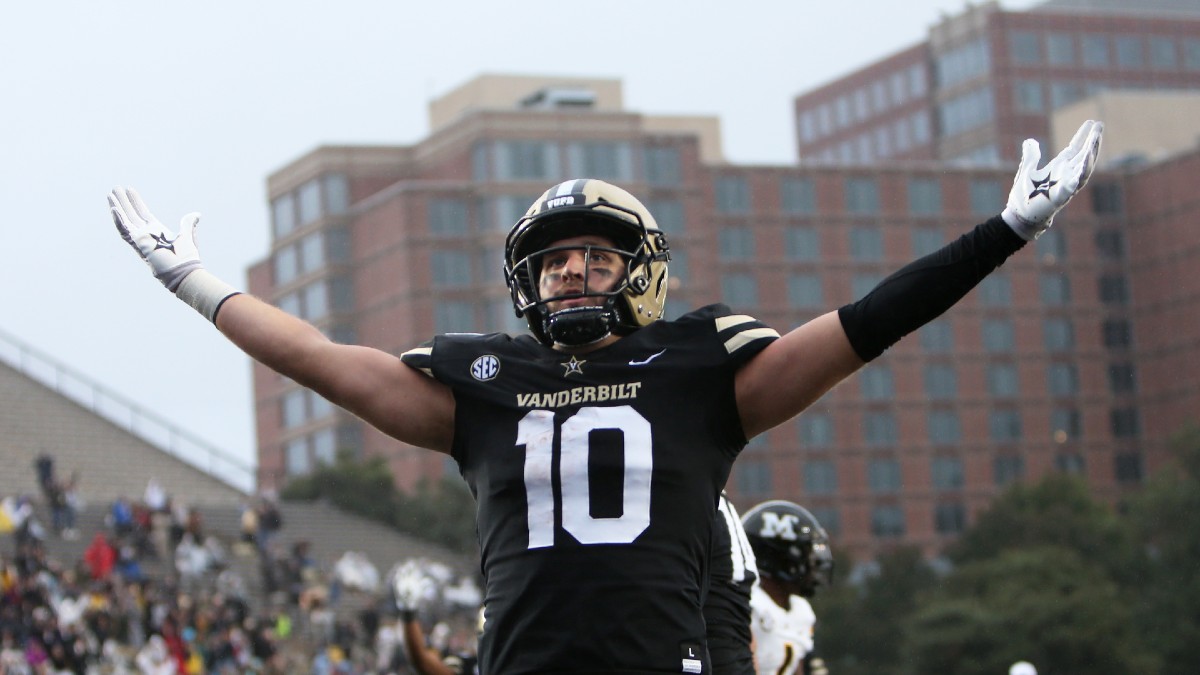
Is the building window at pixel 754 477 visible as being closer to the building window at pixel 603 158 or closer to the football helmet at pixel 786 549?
the building window at pixel 603 158

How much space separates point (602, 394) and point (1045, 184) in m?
1.06

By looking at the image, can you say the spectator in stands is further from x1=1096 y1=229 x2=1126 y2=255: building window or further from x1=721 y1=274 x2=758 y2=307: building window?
x1=1096 y1=229 x2=1126 y2=255: building window

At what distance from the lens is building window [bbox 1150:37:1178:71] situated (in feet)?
351

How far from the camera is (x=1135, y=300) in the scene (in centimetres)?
9456

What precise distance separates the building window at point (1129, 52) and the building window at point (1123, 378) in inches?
716

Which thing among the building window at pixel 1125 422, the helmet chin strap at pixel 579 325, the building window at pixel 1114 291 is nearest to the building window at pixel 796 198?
the building window at pixel 1114 291

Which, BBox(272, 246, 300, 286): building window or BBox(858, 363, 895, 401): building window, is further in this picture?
BBox(272, 246, 300, 286): building window

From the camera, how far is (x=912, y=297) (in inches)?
171

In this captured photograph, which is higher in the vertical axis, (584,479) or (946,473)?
(946,473)

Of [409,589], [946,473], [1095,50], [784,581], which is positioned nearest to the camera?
[784,581]

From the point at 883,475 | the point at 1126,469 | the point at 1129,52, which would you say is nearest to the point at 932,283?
the point at 883,475

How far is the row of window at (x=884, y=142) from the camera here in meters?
108

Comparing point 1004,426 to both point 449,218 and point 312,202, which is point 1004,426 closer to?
point 449,218

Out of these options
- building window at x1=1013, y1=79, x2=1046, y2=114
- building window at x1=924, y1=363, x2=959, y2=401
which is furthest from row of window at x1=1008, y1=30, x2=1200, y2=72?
building window at x1=924, y1=363, x2=959, y2=401
